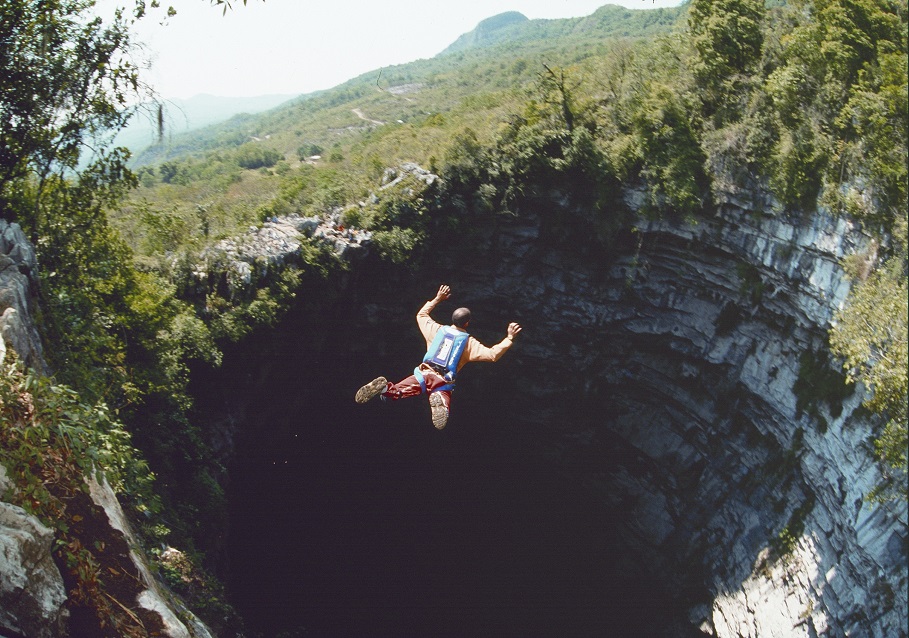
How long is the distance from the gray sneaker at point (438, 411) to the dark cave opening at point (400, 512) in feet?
33.4

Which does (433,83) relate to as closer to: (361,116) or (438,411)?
(361,116)

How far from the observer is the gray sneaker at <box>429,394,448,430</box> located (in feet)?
27.3

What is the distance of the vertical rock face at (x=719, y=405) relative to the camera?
12875 millimetres

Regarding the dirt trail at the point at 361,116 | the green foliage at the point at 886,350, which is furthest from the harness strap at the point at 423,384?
the dirt trail at the point at 361,116

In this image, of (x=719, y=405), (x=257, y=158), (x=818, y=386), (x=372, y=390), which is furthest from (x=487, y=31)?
(x=372, y=390)

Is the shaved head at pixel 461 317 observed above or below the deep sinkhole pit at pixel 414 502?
above

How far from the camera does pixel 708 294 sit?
17.9m

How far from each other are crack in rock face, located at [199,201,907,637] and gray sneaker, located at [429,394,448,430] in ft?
29.2

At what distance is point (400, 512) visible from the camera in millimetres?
23031

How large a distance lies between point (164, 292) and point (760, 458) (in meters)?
15.2

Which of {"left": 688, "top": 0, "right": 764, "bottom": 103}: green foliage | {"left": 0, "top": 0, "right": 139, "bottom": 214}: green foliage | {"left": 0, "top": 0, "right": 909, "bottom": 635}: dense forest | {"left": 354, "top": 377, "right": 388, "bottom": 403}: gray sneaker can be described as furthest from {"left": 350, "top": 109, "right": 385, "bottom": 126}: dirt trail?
{"left": 354, "top": 377, "right": 388, "bottom": 403}: gray sneaker

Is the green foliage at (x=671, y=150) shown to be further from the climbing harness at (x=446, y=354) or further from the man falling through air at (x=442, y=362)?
the climbing harness at (x=446, y=354)

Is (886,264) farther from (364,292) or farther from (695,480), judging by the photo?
(364,292)

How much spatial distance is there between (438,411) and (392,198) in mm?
11394
